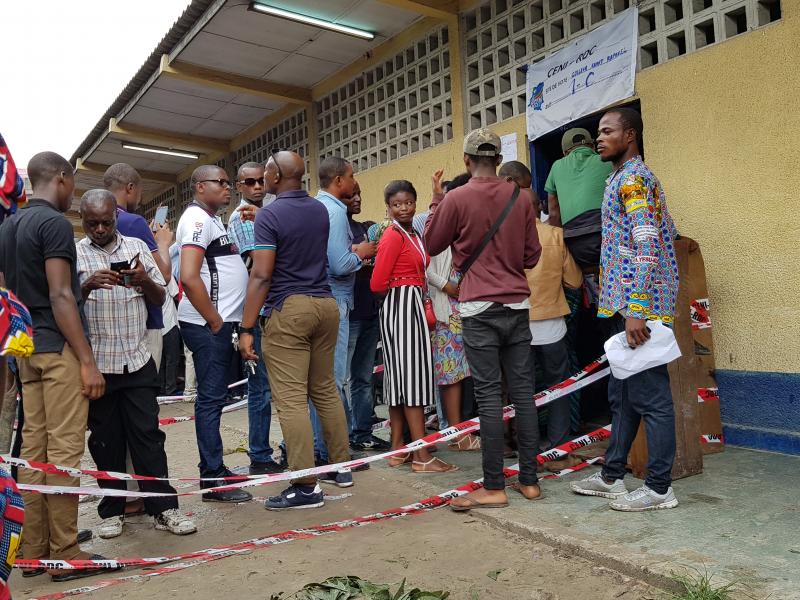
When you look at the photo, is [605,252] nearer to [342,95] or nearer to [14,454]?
[14,454]

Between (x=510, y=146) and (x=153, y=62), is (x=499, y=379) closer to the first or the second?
(x=510, y=146)

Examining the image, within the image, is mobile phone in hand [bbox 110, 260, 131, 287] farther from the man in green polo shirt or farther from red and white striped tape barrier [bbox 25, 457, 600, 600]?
the man in green polo shirt

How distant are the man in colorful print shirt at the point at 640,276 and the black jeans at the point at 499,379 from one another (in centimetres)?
45

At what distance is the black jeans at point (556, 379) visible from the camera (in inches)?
165

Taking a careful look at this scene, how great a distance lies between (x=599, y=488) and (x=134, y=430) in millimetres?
2421

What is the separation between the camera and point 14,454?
354 centimetres

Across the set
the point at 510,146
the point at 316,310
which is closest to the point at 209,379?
the point at 316,310

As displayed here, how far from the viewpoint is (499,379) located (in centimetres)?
351

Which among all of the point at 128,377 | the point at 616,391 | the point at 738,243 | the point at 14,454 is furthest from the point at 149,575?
the point at 738,243

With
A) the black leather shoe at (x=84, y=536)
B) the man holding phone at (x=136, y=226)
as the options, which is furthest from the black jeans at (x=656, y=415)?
the black leather shoe at (x=84, y=536)

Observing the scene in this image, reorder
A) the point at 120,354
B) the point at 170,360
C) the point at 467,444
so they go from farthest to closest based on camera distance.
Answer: the point at 170,360 → the point at 467,444 → the point at 120,354

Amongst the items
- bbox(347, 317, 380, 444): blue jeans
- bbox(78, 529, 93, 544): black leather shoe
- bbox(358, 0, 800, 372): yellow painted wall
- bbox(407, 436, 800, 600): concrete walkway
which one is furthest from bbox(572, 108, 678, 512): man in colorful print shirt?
bbox(78, 529, 93, 544): black leather shoe

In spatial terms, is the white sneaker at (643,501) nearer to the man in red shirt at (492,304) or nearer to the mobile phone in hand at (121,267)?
the man in red shirt at (492,304)

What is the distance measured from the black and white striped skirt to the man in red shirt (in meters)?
0.82
